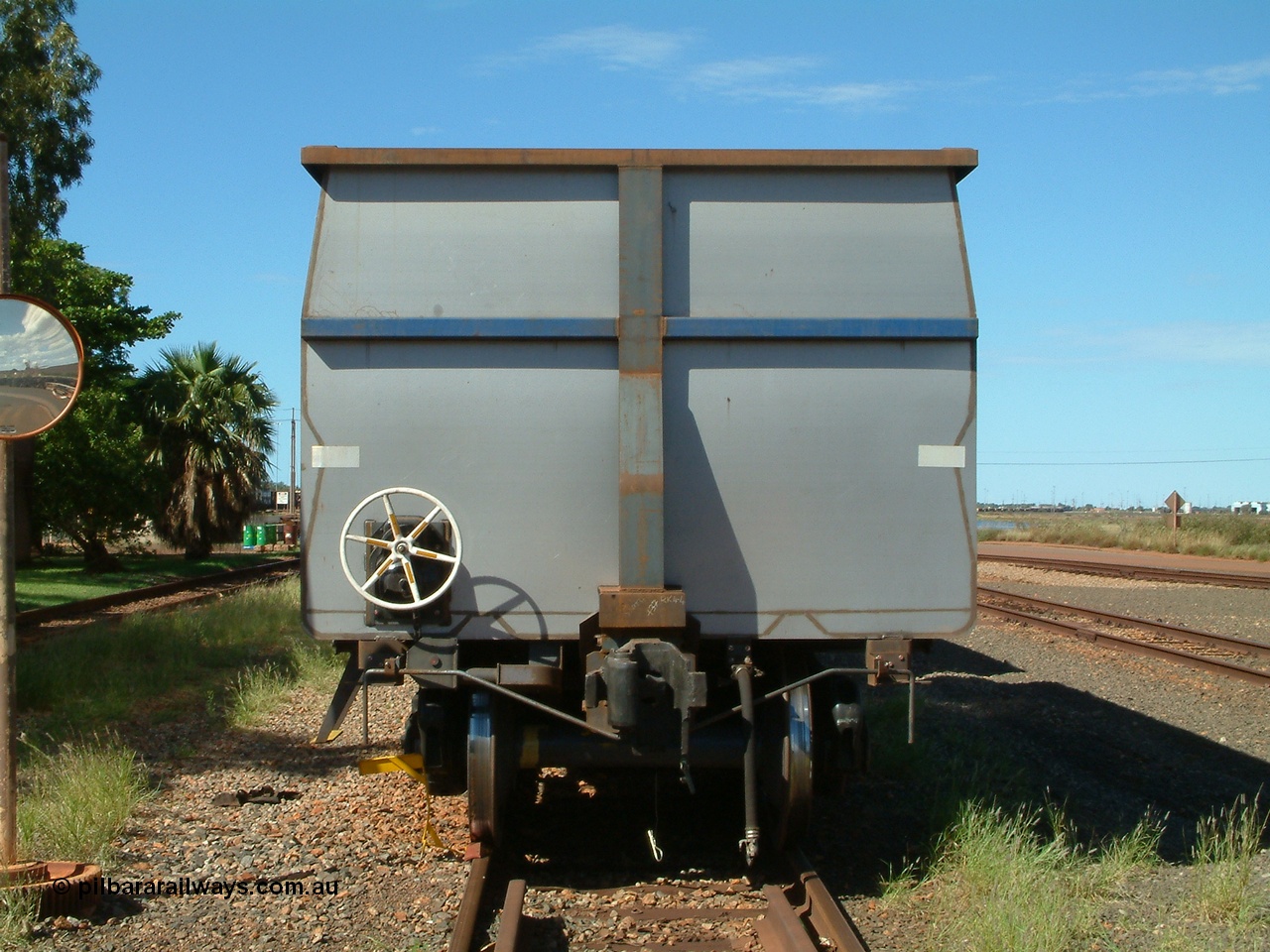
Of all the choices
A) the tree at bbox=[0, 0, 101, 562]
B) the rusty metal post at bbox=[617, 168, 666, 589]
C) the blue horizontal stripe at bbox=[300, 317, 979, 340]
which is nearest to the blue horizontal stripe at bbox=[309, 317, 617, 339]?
the blue horizontal stripe at bbox=[300, 317, 979, 340]

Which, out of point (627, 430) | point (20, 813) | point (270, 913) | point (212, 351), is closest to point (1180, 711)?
point (627, 430)

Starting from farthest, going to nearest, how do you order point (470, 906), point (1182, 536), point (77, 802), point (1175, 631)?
point (1182, 536) < point (1175, 631) < point (77, 802) < point (470, 906)

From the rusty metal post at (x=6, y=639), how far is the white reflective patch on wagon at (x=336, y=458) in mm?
1426

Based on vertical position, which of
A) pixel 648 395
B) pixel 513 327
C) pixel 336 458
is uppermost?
pixel 513 327

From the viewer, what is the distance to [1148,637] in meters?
15.9

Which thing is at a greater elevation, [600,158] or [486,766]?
[600,158]

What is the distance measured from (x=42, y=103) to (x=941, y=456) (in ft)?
72.4

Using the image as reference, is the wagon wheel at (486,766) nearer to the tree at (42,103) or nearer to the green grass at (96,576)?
the green grass at (96,576)

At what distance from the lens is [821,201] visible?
Answer: 587 cm

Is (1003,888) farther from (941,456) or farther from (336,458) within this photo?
(336,458)

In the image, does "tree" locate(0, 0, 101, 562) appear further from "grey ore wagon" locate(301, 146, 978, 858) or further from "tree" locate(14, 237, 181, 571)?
"grey ore wagon" locate(301, 146, 978, 858)

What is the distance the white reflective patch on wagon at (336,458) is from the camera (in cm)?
572

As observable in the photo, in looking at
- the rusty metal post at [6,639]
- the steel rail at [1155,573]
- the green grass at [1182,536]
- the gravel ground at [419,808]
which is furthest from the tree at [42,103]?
the green grass at [1182,536]

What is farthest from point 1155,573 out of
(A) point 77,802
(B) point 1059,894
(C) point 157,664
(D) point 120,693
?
(A) point 77,802
